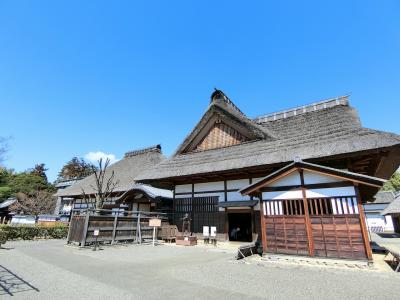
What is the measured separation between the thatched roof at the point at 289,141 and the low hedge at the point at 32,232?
21.9ft

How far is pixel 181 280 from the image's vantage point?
5.32 m

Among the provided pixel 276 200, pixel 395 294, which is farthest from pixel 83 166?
pixel 395 294

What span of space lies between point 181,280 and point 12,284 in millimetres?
3498

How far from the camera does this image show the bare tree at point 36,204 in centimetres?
2593

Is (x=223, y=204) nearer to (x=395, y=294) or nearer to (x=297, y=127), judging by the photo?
(x=297, y=127)

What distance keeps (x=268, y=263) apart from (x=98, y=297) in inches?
205

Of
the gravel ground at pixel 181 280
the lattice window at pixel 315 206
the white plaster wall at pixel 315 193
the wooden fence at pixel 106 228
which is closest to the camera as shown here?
the gravel ground at pixel 181 280

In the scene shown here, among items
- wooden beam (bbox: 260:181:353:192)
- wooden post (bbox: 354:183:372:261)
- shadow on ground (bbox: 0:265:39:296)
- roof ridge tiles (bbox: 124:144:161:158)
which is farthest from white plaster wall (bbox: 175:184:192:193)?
roof ridge tiles (bbox: 124:144:161:158)

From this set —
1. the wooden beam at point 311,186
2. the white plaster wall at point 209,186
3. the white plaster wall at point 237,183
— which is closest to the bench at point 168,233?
the white plaster wall at point 209,186

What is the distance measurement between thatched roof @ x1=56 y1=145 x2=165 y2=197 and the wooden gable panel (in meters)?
8.48

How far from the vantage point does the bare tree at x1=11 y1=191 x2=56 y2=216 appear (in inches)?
1021

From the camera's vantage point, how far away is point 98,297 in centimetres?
413

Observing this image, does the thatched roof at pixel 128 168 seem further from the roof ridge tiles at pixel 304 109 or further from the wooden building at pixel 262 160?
the roof ridge tiles at pixel 304 109

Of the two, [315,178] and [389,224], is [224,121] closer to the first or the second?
[315,178]
